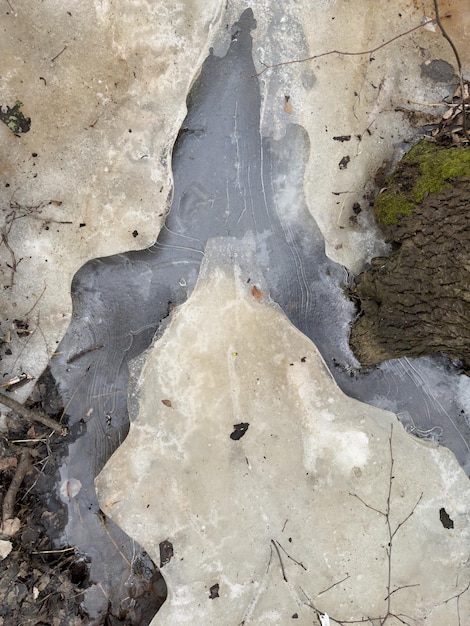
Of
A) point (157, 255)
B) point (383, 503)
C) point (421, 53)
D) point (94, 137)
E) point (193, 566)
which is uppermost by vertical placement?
point (421, 53)

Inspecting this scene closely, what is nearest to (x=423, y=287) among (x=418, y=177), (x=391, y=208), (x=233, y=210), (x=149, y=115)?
(x=391, y=208)

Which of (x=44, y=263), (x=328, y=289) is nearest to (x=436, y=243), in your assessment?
(x=328, y=289)

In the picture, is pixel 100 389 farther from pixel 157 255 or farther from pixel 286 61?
pixel 286 61

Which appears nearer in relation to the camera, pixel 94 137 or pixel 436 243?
pixel 436 243

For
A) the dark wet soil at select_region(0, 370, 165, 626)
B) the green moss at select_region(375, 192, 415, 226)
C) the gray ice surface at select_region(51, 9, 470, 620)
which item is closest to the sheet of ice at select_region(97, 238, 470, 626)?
the gray ice surface at select_region(51, 9, 470, 620)

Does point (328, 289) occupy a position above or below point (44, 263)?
below

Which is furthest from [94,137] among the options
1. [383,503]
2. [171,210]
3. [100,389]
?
[383,503]

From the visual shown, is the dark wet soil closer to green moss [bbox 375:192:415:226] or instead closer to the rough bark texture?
the rough bark texture
